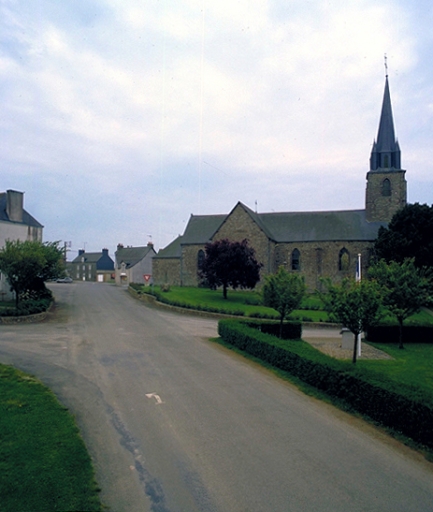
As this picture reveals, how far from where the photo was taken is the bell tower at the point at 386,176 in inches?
1897

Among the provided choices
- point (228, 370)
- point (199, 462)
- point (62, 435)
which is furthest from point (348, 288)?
point (62, 435)

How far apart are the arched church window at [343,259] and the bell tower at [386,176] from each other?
5034 mm

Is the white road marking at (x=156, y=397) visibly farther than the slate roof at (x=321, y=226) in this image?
No

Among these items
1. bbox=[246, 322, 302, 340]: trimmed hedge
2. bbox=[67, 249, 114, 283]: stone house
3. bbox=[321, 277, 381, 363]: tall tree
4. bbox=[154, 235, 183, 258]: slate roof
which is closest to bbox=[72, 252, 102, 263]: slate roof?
bbox=[67, 249, 114, 283]: stone house

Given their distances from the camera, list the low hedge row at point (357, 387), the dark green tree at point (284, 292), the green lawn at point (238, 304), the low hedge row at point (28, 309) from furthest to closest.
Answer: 1. the green lawn at point (238, 304)
2. the low hedge row at point (28, 309)
3. the dark green tree at point (284, 292)
4. the low hedge row at point (357, 387)

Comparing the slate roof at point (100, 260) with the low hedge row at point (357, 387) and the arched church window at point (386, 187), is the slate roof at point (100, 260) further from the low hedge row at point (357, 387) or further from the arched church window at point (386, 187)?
the low hedge row at point (357, 387)

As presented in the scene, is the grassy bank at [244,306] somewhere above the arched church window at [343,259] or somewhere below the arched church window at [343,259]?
below

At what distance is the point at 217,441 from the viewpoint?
309 inches

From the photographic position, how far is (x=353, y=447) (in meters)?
7.85

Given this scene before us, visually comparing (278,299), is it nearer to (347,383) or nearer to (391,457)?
(347,383)

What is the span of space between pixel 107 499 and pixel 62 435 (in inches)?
85.1

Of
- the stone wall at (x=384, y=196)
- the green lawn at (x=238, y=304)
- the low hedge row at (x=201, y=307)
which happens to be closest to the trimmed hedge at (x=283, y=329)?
the green lawn at (x=238, y=304)

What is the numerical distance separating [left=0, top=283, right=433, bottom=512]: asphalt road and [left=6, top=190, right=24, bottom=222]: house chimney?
24134mm

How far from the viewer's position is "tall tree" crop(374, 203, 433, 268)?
128 ft
